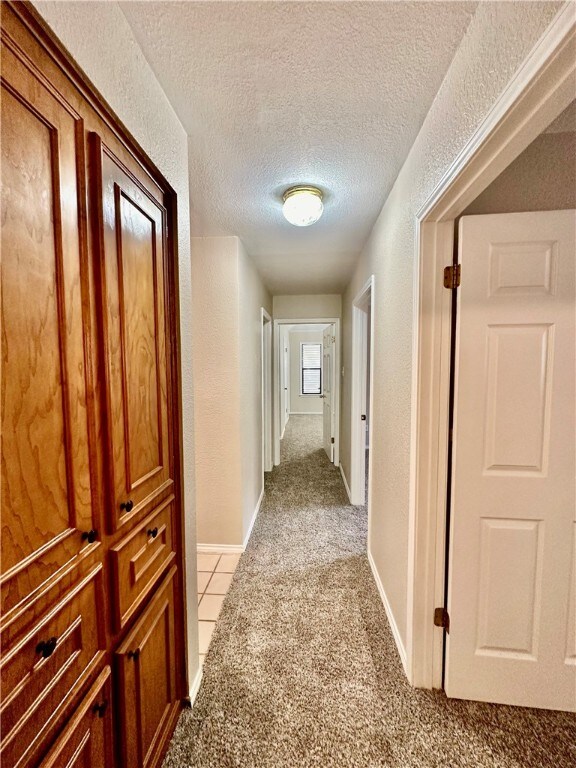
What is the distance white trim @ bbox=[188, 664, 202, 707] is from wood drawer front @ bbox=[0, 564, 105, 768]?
0.80 m

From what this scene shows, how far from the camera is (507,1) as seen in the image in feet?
2.48

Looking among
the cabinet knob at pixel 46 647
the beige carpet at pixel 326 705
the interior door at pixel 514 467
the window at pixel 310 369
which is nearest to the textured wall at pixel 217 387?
the beige carpet at pixel 326 705

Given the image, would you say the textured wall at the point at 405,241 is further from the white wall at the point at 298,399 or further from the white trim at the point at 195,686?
the white wall at the point at 298,399

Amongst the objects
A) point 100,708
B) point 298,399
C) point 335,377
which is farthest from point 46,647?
point 298,399

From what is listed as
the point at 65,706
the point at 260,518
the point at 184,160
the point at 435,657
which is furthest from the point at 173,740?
the point at 184,160

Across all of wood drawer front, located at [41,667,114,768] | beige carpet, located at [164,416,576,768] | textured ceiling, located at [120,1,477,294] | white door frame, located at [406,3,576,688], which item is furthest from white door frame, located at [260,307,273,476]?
wood drawer front, located at [41,667,114,768]

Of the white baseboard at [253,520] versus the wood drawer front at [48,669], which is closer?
the wood drawer front at [48,669]

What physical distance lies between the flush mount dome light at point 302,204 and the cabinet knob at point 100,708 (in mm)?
2058

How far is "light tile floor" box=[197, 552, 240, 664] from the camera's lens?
1.77 meters

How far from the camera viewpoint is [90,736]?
77 centimetres

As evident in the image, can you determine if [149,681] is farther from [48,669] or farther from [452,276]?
[452,276]

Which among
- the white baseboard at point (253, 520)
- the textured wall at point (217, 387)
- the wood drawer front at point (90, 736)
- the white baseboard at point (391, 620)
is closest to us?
the wood drawer front at point (90, 736)

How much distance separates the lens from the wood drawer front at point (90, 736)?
2.23ft

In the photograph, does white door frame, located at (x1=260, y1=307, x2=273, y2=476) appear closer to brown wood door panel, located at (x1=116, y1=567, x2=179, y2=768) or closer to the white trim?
the white trim
